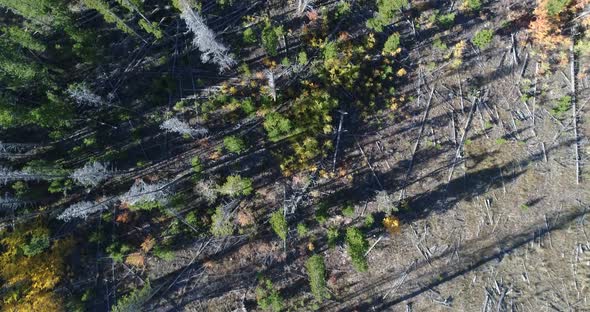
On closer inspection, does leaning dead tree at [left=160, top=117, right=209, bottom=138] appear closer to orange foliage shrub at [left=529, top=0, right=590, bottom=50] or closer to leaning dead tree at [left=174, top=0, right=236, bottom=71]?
leaning dead tree at [left=174, top=0, right=236, bottom=71]

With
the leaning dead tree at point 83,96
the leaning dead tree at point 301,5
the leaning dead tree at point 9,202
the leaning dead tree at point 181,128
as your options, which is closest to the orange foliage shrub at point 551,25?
the leaning dead tree at point 301,5

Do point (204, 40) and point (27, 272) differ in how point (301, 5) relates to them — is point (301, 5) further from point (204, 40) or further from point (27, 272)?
point (27, 272)

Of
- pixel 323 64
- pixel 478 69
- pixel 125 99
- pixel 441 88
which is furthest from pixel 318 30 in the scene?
pixel 125 99

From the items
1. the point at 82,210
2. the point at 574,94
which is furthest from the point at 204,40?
the point at 574,94

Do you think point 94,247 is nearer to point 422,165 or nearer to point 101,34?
point 101,34

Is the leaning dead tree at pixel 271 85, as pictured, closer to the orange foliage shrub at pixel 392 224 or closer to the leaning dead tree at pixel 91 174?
the orange foliage shrub at pixel 392 224

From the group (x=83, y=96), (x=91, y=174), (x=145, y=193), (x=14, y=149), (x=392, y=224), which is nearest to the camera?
(x=91, y=174)
